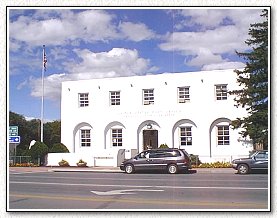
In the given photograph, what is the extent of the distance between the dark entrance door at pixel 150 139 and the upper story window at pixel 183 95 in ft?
6.47

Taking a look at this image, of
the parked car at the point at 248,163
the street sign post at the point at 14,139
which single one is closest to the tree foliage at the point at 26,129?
the street sign post at the point at 14,139

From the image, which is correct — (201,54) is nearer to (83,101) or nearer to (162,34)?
(162,34)

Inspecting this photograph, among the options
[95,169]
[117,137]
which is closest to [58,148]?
[95,169]

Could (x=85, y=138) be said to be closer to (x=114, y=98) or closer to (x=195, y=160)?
(x=114, y=98)

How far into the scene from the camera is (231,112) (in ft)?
58.2

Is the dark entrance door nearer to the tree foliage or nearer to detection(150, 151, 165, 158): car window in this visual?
detection(150, 151, 165, 158): car window

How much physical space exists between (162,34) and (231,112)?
27.9 ft

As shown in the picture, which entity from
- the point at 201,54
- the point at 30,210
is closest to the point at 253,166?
the point at 201,54

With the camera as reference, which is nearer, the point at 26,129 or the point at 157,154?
the point at 26,129

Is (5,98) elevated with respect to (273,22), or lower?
lower

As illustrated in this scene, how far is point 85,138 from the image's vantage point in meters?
19.2

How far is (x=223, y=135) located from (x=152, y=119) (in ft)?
9.31

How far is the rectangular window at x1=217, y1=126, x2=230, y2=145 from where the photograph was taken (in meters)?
16.7

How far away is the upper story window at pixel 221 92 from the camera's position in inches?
698
